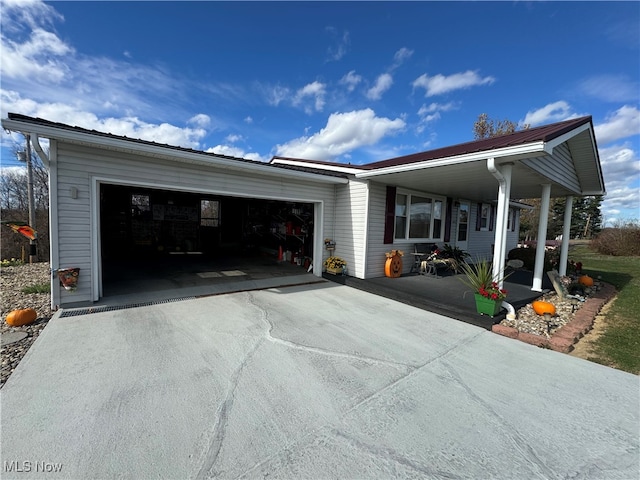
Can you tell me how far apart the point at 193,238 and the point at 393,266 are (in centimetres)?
906

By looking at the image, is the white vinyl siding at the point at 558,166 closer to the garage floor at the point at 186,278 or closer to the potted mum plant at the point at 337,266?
the potted mum plant at the point at 337,266

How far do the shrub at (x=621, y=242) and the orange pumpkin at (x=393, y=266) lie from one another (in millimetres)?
16061

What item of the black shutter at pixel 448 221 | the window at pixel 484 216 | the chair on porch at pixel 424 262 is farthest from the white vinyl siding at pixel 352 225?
the window at pixel 484 216

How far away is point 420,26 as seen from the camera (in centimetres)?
748

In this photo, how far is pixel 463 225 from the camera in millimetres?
9867

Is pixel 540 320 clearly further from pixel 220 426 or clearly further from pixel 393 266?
pixel 220 426

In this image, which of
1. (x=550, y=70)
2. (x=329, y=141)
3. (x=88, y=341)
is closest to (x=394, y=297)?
(x=88, y=341)

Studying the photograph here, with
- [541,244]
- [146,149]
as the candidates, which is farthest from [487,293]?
[146,149]

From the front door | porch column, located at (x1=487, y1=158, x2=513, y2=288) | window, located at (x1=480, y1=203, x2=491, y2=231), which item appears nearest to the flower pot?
porch column, located at (x1=487, y1=158, x2=513, y2=288)

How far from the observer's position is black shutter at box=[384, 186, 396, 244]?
22.9 feet

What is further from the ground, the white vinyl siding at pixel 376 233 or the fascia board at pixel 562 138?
the fascia board at pixel 562 138

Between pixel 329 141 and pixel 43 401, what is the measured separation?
23475 mm

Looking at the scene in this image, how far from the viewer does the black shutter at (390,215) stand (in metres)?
6.97

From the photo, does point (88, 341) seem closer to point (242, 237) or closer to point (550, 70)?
point (242, 237)
